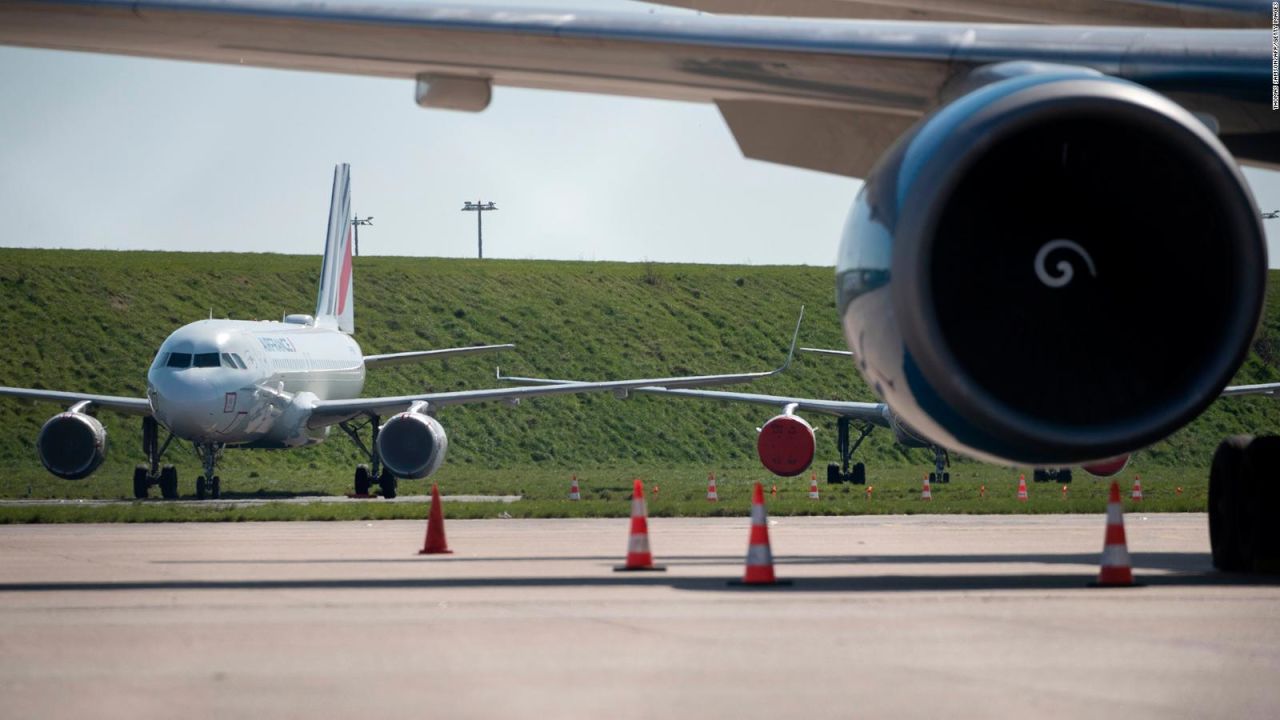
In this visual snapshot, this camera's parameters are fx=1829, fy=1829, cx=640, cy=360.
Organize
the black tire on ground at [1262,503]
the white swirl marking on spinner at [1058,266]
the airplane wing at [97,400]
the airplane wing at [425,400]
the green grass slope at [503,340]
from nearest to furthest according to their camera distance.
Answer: the white swirl marking on spinner at [1058,266], the black tire on ground at [1262,503], the airplane wing at [425,400], the airplane wing at [97,400], the green grass slope at [503,340]

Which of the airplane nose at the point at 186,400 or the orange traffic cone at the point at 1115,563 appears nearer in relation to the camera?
the orange traffic cone at the point at 1115,563

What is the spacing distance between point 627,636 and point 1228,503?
4.47 m

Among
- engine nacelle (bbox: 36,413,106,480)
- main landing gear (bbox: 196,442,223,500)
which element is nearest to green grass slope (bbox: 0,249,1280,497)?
main landing gear (bbox: 196,442,223,500)

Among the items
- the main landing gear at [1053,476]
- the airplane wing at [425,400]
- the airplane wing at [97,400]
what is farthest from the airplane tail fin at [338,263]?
the main landing gear at [1053,476]

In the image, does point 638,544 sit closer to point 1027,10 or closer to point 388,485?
point 1027,10

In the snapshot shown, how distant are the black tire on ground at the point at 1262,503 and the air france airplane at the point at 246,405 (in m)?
16.5

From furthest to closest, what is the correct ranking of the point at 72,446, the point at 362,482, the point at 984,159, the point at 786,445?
the point at 786,445 → the point at 362,482 → the point at 72,446 → the point at 984,159

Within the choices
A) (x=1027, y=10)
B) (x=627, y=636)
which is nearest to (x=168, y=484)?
(x=1027, y=10)

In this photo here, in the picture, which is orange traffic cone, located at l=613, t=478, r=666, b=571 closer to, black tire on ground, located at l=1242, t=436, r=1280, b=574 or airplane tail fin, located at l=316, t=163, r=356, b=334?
black tire on ground, located at l=1242, t=436, r=1280, b=574

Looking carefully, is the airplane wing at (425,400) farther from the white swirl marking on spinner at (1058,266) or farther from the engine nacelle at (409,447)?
the white swirl marking on spinner at (1058,266)

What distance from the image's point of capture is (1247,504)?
9922mm

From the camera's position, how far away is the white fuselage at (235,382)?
27.2 meters

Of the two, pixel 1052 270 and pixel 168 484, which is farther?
pixel 168 484

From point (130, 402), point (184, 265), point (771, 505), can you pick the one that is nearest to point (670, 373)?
point (184, 265)
